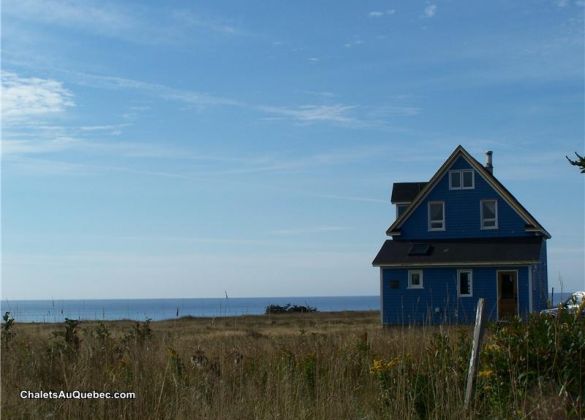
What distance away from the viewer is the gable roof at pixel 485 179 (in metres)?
34.2

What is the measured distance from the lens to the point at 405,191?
38.7 m

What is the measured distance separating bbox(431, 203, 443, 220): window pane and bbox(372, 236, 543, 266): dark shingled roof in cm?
116

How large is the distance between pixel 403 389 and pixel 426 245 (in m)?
28.2

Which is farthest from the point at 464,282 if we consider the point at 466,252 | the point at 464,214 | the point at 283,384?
the point at 283,384

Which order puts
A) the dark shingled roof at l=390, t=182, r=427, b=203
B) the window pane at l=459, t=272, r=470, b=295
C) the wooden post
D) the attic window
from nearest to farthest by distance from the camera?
the wooden post, the window pane at l=459, t=272, r=470, b=295, the attic window, the dark shingled roof at l=390, t=182, r=427, b=203

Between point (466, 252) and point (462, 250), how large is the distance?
0.24m

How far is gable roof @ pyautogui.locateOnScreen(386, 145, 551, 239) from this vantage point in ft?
112

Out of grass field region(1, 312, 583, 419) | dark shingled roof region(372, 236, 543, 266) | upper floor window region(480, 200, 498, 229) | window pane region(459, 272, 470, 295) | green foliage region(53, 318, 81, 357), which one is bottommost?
grass field region(1, 312, 583, 419)

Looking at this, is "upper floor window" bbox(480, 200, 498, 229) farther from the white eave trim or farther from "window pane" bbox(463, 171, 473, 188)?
the white eave trim

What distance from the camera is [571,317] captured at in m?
7.32

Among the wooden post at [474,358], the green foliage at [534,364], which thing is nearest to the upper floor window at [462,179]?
the green foliage at [534,364]

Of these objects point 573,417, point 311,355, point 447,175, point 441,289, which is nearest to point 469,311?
point 441,289

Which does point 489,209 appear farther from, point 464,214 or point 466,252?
point 466,252

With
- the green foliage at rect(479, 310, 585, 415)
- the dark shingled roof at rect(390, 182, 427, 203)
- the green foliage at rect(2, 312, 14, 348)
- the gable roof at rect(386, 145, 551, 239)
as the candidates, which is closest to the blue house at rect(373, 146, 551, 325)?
the gable roof at rect(386, 145, 551, 239)
